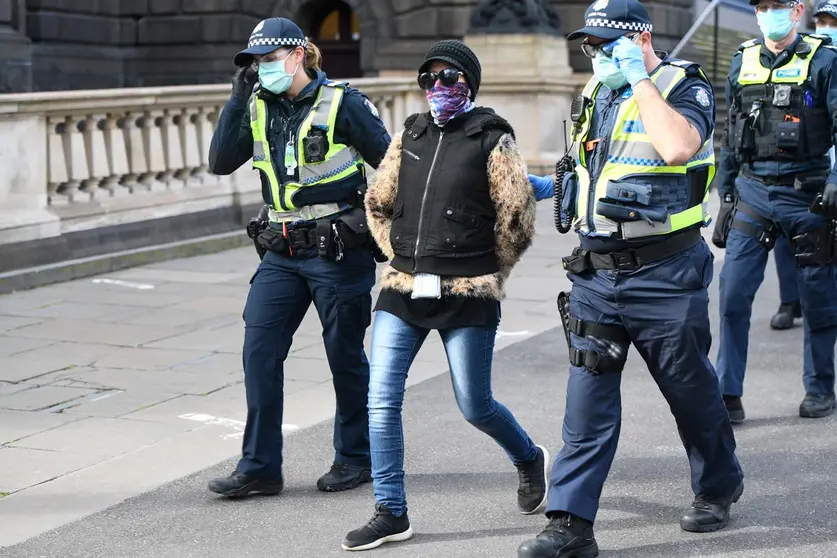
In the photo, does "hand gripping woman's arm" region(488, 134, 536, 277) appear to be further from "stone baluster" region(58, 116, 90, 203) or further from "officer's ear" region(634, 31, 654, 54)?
"stone baluster" region(58, 116, 90, 203)

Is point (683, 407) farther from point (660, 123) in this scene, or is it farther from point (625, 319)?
point (660, 123)

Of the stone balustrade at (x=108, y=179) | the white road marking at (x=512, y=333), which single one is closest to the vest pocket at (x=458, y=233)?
the white road marking at (x=512, y=333)

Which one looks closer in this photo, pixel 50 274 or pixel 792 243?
pixel 792 243

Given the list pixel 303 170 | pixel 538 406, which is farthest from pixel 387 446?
pixel 538 406

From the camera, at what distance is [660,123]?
4.95 m

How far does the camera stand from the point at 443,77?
522cm

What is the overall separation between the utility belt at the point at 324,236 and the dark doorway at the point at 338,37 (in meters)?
20.2

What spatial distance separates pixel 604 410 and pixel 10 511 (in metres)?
2.26

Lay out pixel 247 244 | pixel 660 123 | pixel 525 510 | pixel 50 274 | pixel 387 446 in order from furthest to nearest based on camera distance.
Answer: pixel 247 244 → pixel 50 274 → pixel 525 510 → pixel 387 446 → pixel 660 123

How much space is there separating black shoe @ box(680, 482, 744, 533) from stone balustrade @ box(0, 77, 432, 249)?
703 cm

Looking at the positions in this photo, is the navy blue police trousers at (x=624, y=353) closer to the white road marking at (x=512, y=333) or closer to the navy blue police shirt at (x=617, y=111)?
the navy blue police shirt at (x=617, y=111)

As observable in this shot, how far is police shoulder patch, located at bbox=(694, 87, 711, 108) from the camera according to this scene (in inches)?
202

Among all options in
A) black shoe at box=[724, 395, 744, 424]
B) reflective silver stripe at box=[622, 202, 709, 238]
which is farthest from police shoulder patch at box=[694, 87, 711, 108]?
black shoe at box=[724, 395, 744, 424]

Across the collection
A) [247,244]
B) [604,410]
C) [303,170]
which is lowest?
[247,244]
